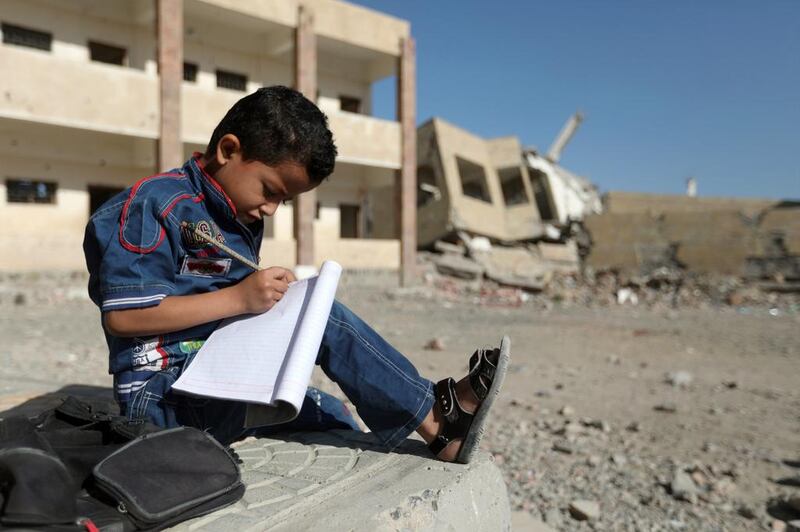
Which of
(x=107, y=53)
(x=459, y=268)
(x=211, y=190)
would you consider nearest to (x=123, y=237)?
(x=211, y=190)

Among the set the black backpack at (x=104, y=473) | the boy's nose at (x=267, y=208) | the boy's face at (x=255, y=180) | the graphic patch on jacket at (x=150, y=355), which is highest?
the boy's face at (x=255, y=180)

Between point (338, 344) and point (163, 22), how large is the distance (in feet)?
35.4

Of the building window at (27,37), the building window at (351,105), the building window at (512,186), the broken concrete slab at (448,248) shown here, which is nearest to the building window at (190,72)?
the building window at (27,37)

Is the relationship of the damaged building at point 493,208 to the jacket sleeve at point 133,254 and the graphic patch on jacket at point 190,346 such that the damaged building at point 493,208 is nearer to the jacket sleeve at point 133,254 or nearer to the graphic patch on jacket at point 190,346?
the graphic patch on jacket at point 190,346

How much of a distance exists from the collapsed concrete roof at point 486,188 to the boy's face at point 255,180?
15.8m

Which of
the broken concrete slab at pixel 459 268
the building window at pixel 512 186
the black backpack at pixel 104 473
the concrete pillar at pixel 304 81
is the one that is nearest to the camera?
the black backpack at pixel 104 473

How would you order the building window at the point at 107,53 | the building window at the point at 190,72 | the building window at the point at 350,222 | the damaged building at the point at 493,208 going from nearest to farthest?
1. the building window at the point at 107,53
2. the building window at the point at 190,72
3. the building window at the point at 350,222
4. the damaged building at the point at 493,208

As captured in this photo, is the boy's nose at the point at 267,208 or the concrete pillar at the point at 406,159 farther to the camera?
the concrete pillar at the point at 406,159

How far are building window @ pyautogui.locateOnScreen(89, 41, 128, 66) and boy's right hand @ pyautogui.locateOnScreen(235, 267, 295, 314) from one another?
485 inches

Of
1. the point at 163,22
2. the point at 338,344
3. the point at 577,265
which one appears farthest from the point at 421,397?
the point at 577,265

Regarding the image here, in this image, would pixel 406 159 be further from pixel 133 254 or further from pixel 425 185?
pixel 133 254

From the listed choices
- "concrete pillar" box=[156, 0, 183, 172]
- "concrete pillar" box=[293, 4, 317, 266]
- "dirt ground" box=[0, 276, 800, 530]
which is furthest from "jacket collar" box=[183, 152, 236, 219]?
"concrete pillar" box=[293, 4, 317, 266]

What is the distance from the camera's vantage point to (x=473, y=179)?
836 inches

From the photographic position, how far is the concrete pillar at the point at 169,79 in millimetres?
10531
